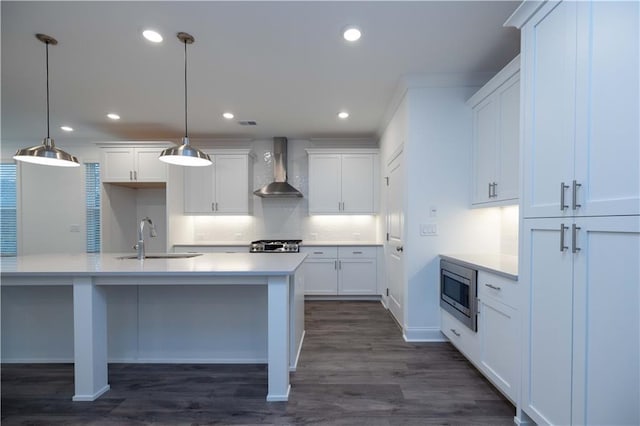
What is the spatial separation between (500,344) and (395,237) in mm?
1728

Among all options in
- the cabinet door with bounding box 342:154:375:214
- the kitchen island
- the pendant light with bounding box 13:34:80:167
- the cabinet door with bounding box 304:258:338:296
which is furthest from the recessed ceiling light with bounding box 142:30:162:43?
the cabinet door with bounding box 304:258:338:296

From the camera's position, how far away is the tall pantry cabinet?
3.66ft

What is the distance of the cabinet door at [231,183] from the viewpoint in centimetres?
474

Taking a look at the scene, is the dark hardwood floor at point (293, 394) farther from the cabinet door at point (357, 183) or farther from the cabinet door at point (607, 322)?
the cabinet door at point (357, 183)

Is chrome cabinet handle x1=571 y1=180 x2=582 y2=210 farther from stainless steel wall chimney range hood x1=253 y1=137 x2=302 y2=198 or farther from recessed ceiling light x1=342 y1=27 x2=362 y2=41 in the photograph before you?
stainless steel wall chimney range hood x1=253 y1=137 x2=302 y2=198

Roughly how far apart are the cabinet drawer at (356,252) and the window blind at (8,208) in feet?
18.4

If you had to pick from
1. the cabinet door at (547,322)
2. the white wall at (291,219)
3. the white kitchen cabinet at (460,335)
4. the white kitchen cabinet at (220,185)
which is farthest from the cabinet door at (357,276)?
the cabinet door at (547,322)

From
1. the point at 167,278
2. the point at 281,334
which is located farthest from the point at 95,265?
the point at 281,334

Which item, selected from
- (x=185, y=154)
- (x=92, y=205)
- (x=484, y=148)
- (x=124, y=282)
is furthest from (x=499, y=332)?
(x=92, y=205)

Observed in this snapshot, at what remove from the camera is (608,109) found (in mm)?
1169

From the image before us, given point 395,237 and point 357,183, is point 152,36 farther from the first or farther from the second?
point 357,183

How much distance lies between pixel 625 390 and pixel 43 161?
4.06 meters

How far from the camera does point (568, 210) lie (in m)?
1.35

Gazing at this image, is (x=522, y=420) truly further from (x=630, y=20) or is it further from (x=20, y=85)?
(x=20, y=85)
